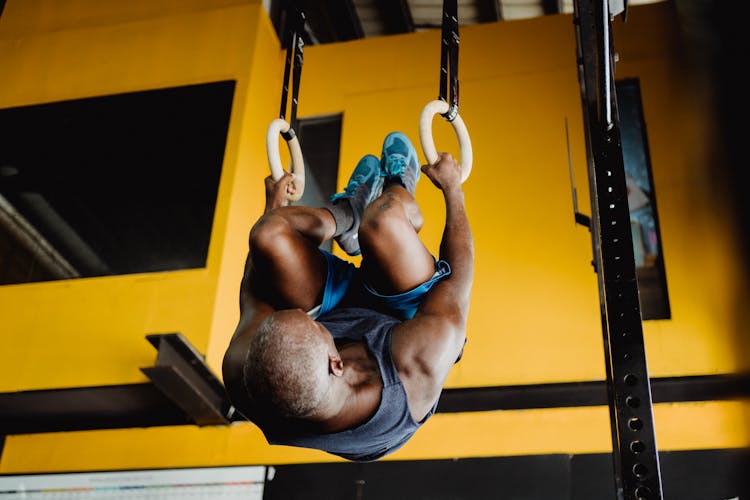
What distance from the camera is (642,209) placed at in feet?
16.9

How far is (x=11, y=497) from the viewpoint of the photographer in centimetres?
489

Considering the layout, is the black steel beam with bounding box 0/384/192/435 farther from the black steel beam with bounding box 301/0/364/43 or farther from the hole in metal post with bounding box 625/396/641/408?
the black steel beam with bounding box 301/0/364/43

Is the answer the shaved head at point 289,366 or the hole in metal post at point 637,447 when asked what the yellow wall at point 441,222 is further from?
the shaved head at point 289,366

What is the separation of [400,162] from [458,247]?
366mm

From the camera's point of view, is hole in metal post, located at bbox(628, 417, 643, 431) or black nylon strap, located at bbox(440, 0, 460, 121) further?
black nylon strap, located at bbox(440, 0, 460, 121)

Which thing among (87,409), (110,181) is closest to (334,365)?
(87,409)

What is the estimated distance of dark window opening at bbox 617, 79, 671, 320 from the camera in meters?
4.90

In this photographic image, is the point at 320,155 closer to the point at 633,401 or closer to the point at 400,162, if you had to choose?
the point at 400,162

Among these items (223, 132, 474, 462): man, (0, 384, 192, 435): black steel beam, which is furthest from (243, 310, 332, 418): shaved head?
(0, 384, 192, 435): black steel beam

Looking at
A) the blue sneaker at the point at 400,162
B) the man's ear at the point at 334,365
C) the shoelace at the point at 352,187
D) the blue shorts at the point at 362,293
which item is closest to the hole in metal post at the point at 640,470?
the blue shorts at the point at 362,293

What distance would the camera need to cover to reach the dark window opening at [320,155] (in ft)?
20.0

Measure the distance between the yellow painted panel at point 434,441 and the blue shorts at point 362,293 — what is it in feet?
8.09

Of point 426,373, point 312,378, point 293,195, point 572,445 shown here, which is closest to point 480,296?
point 572,445

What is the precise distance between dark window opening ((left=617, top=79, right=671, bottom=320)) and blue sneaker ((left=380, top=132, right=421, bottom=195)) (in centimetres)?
267
